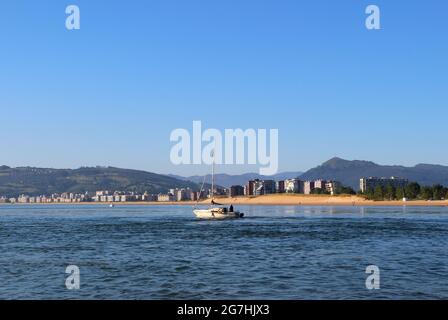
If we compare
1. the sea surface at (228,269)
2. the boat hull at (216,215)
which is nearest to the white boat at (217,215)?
the boat hull at (216,215)

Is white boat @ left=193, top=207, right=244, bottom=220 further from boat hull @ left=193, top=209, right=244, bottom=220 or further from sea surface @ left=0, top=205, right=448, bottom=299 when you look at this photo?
sea surface @ left=0, top=205, right=448, bottom=299

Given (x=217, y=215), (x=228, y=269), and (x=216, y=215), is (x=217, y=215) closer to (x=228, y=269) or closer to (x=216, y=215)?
(x=216, y=215)

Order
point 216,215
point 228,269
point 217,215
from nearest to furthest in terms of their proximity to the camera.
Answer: point 228,269 → point 217,215 → point 216,215

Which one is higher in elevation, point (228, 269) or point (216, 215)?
point (228, 269)

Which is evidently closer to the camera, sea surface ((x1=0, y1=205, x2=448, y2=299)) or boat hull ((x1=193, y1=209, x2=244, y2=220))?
sea surface ((x1=0, y1=205, x2=448, y2=299))

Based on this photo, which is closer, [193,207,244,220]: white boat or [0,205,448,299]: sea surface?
[0,205,448,299]: sea surface

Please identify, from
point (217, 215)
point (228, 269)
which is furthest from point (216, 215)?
point (228, 269)

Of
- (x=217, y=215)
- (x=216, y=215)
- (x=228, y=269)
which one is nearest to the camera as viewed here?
(x=228, y=269)

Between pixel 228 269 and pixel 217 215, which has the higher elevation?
pixel 228 269

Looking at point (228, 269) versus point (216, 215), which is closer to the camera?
point (228, 269)

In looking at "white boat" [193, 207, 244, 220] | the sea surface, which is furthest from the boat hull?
the sea surface

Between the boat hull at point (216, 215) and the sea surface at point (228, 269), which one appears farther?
the boat hull at point (216, 215)

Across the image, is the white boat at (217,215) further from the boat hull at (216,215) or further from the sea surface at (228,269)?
the sea surface at (228,269)
